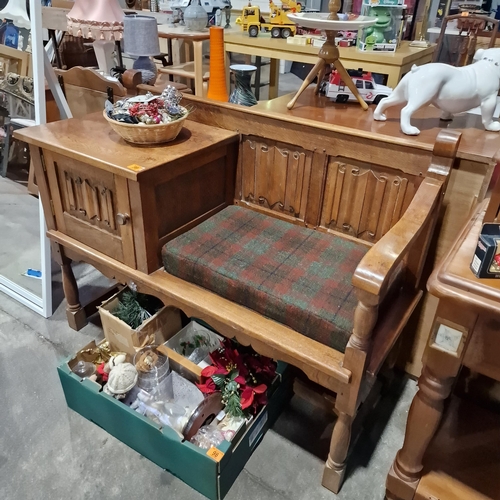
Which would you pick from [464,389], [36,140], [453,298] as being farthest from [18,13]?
[464,389]

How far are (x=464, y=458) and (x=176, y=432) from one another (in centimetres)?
79

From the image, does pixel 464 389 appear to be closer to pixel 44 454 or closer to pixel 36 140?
pixel 44 454

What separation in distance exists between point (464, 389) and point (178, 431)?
92 cm

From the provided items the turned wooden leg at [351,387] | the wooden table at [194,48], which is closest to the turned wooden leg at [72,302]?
the turned wooden leg at [351,387]

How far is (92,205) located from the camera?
1.42 metres

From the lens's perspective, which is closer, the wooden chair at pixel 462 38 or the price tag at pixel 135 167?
the price tag at pixel 135 167

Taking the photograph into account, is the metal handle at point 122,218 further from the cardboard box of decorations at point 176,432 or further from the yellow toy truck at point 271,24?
the yellow toy truck at point 271,24

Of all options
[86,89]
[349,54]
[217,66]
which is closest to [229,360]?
[217,66]

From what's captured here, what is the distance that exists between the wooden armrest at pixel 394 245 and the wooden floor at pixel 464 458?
61 centimetres

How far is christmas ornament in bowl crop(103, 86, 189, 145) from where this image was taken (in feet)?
4.30

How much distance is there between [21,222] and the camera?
2447 mm

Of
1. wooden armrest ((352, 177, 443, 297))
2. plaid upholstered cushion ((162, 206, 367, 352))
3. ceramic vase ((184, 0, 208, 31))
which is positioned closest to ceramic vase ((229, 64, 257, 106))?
plaid upholstered cushion ((162, 206, 367, 352))

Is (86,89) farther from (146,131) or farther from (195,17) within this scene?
(195,17)

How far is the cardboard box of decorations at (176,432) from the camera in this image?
121cm
